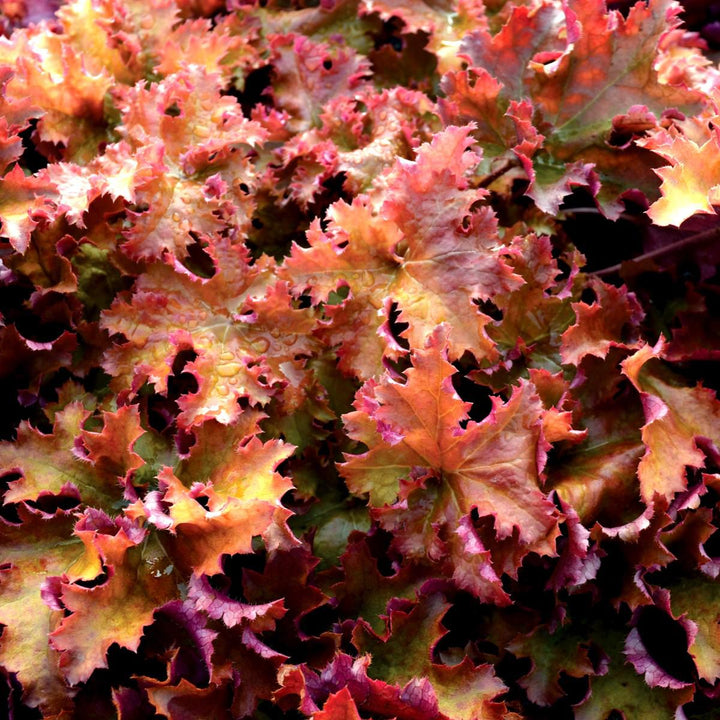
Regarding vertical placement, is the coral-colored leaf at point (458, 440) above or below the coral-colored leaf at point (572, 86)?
below

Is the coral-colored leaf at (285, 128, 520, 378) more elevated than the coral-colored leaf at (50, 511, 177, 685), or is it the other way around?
the coral-colored leaf at (285, 128, 520, 378)

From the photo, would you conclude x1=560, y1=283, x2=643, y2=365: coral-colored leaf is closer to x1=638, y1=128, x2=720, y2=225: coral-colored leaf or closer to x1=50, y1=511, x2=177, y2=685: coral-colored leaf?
x1=638, y1=128, x2=720, y2=225: coral-colored leaf

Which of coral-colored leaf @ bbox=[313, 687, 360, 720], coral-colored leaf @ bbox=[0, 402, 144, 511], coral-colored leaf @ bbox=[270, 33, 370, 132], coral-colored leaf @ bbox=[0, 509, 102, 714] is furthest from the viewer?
coral-colored leaf @ bbox=[270, 33, 370, 132]

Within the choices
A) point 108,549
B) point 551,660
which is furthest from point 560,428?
point 108,549

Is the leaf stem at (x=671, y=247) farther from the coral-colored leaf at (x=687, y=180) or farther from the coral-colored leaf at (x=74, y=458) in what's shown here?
the coral-colored leaf at (x=74, y=458)

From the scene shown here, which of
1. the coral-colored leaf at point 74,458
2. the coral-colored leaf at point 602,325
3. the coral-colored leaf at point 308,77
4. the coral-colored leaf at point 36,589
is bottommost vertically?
the coral-colored leaf at point 36,589

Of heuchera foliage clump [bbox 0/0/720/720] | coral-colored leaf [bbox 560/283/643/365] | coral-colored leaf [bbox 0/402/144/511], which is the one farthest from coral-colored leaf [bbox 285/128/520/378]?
coral-colored leaf [bbox 0/402/144/511]

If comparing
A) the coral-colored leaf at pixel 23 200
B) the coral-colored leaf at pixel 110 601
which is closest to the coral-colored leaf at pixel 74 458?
the coral-colored leaf at pixel 110 601

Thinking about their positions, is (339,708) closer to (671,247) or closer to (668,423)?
(668,423)

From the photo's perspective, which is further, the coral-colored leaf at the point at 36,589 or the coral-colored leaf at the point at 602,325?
the coral-colored leaf at the point at 602,325
